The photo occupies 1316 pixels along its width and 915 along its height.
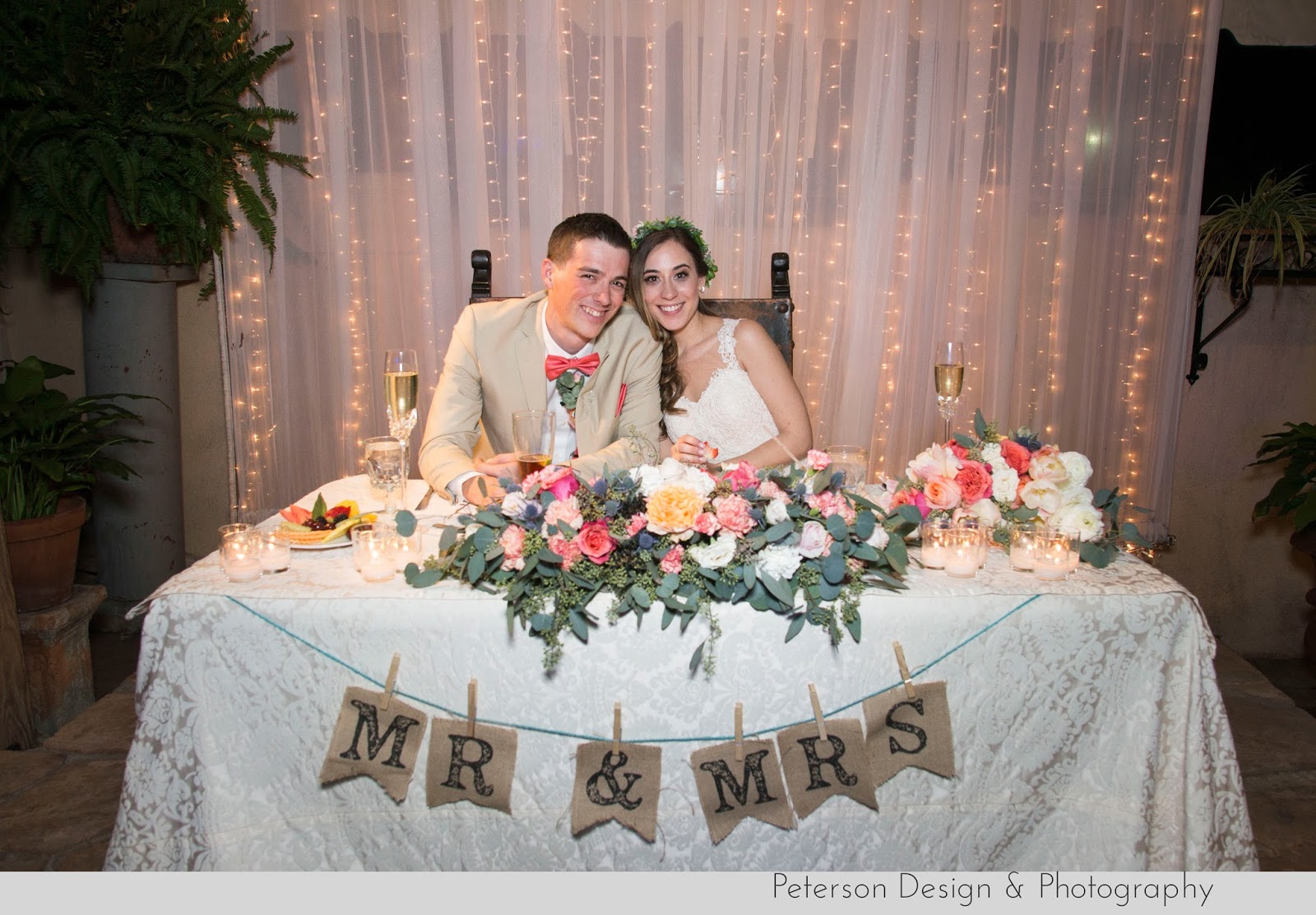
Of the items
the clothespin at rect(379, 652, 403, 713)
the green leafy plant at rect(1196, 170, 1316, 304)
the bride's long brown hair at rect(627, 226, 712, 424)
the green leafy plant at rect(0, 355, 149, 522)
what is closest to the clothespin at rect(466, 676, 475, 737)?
the clothespin at rect(379, 652, 403, 713)

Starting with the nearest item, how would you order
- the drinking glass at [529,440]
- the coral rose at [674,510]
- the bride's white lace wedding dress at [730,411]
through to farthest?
the coral rose at [674,510] → the drinking glass at [529,440] → the bride's white lace wedding dress at [730,411]

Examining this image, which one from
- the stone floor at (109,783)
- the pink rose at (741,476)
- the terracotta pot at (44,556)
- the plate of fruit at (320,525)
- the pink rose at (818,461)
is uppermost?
the pink rose at (818,461)

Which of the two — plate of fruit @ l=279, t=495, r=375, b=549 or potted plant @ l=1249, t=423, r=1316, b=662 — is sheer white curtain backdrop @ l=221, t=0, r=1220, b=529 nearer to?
potted plant @ l=1249, t=423, r=1316, b=662

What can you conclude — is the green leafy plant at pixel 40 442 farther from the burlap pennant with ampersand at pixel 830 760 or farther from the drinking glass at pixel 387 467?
the burlap pennant with ampersand at pixel 830 760

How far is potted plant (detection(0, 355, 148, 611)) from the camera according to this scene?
3.05 m

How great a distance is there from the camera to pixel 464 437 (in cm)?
280

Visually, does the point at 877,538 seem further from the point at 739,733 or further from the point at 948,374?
the point at 948,374

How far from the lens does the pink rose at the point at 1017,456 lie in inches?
76.4

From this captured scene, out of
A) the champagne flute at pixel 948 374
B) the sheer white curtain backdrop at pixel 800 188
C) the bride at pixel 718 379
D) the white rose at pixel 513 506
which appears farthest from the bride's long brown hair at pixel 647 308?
the white rose at pixel 513 506

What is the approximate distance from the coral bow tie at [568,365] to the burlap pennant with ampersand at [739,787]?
1519mm

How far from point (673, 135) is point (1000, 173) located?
151cm

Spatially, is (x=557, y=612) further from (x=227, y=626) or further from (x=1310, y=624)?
(x=1310, y=624)

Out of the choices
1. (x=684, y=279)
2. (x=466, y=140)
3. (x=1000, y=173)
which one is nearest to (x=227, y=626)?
(x=684, y=279)
